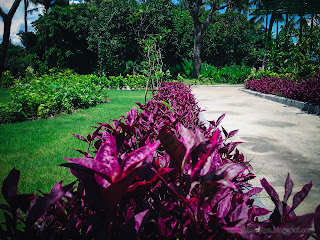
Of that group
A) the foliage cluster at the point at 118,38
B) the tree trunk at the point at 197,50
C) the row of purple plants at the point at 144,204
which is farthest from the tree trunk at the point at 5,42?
the tree trunk at the point at 197,50

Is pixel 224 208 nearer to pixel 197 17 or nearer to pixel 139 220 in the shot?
pixel 139 220

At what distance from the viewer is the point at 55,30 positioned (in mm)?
21781

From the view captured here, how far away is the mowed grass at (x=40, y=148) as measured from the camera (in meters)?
2.76

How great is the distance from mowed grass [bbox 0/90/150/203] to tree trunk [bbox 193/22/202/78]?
16.4 meters

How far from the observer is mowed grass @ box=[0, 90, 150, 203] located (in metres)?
2.76

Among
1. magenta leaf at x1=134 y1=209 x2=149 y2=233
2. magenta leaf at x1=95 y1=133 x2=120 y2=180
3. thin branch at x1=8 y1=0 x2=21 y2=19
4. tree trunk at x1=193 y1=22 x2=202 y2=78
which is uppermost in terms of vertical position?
tree trunk at x1=193 y1=22 x2=202 y2=78

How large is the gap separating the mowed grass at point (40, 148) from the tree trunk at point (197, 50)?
16352 millimetres

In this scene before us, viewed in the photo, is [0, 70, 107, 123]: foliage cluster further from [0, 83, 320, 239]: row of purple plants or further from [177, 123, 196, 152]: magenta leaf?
[177, 123, 196, 152]: magenta leaf

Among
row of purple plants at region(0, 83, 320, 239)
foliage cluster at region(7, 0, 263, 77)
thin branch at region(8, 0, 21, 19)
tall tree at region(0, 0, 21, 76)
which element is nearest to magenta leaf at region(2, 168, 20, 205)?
row of purple plants at region(0, 83, 320, 239)

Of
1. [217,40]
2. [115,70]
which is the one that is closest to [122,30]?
[115,70]

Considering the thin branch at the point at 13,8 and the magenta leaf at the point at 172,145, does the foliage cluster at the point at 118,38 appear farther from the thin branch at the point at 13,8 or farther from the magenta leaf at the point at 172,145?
the magenta leaf at the point at 172,145

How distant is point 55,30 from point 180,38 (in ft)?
40.2

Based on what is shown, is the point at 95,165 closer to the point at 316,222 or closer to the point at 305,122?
the point at 316,222

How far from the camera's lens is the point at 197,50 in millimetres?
20828
